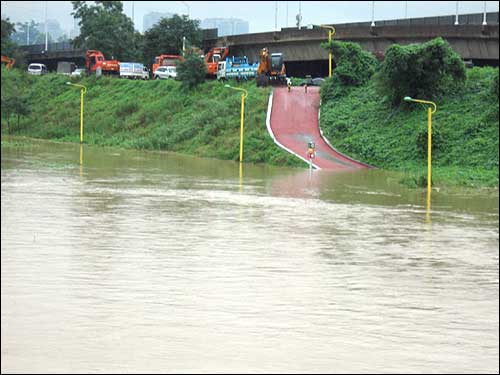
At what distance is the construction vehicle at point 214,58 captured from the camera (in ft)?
210

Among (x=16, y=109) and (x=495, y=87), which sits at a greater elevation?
(x=495, y=87)

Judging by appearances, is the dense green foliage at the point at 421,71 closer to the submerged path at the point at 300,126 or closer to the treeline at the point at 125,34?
the submerged path at the point at 300,126

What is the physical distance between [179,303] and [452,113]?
34.9 metres

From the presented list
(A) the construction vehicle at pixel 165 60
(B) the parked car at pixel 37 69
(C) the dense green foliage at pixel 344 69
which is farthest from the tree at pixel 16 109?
(B) the parked car at pixel 37 69

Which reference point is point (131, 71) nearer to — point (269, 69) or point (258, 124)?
point (269, 69)

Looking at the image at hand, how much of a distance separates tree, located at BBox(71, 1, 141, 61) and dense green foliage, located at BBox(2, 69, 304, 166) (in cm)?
770

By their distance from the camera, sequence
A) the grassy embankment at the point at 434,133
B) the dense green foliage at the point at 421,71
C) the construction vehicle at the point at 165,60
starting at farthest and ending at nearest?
the construction vehicle at the point at 165,60 < the dense green foliage at the point at 421,71 < the grassy embankment at the point at 434,133

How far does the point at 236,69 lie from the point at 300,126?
12.0 meters

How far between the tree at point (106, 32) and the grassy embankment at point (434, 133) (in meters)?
31.0

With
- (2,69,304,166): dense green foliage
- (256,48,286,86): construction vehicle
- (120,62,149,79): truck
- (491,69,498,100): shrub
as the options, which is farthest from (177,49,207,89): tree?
(491,69,498,100): shrub

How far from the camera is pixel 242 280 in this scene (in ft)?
50.2

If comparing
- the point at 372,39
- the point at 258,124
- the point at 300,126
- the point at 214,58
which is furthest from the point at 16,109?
the point at 214,58

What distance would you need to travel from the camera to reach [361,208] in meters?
28.2

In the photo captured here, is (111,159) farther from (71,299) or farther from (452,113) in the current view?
(71,299)
